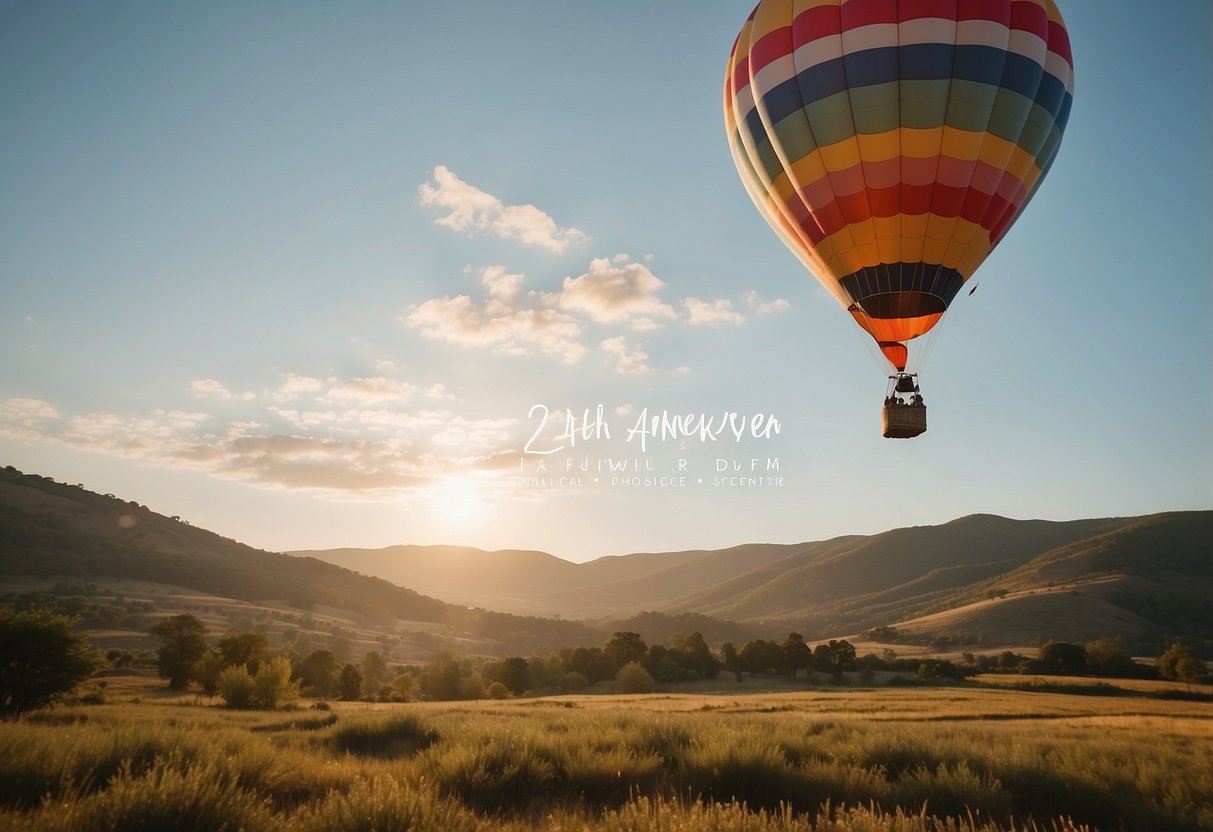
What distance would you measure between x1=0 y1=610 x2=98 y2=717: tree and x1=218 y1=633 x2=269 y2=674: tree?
73.6ft

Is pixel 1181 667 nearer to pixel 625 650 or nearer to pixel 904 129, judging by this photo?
pixel 625 650

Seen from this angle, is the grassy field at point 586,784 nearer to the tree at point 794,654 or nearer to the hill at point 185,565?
the tree at point 794,654

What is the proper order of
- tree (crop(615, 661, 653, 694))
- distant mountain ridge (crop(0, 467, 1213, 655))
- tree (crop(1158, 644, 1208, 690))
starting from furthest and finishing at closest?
distant mountain ridge (crop(0, 467, 1213, 655))
tree (crop(1158, 644, 1208, 690))
tree (crop(615, 661, 653, 694))

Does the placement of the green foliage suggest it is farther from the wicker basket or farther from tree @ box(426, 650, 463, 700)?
tree @ box(426, 650, 463, 700)

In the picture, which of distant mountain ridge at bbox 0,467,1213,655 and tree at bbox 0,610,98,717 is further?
distant mountain ridge at bbox 0,467,1213,655

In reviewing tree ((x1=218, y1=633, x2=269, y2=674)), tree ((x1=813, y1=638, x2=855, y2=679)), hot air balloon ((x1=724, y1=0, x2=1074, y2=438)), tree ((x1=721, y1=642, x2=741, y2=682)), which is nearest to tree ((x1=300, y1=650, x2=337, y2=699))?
tree ((x1=218, y1=633, x2=269, y2=674))

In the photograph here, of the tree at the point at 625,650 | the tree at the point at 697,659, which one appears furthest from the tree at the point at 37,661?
the tree at the point at 697,659

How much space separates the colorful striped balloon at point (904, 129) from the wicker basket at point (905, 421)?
296 centimetres

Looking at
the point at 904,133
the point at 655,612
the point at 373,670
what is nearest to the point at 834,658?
the point at 373,670

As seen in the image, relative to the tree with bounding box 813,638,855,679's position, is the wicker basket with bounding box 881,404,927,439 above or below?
above

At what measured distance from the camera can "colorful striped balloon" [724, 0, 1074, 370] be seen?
20.6 meters

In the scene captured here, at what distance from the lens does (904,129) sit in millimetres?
20859

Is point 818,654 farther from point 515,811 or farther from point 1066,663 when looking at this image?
point 515,811

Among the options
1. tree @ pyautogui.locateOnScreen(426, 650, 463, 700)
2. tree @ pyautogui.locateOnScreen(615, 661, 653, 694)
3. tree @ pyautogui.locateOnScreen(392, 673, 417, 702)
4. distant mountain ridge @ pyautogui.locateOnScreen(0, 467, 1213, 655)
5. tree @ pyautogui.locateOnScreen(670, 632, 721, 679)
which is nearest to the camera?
tree @ pyautogui.locateOnScreen(392, 673, 417, 702)
